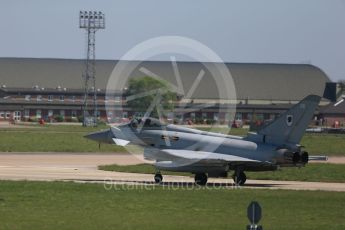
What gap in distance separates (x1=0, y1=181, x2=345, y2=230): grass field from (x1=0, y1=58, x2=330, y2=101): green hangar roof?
118305 mm


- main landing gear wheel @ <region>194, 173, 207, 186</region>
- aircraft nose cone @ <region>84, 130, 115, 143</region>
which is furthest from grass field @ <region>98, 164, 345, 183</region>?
main landing gear wheel @ <region>194, 173, 207, 186</region>

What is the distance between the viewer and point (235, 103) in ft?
466

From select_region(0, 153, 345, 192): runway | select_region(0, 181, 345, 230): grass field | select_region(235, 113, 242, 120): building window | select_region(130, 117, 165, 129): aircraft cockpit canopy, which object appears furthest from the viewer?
select_region(235, 113, 242, 120): building window

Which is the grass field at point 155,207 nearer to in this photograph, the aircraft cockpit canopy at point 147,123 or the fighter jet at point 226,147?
the fighter jet at point 226,147

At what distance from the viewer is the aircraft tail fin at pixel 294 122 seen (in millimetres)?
36000

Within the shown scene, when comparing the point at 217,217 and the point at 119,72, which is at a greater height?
the point at 119,72

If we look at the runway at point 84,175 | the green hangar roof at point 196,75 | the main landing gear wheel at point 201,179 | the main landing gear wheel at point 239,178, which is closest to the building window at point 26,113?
the green hangar roof at point 196,75

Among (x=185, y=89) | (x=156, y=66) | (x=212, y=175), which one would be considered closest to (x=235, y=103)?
(x=185, y=89)

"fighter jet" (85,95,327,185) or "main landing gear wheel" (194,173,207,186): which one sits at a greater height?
"fighter jet" (85,95,327,185)

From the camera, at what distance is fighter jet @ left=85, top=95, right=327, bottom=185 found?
3609 cm

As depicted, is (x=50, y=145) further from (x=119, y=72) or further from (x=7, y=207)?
(x=119, y=72)

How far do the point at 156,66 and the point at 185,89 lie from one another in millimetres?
11063

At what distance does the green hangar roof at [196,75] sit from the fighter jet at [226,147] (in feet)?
366

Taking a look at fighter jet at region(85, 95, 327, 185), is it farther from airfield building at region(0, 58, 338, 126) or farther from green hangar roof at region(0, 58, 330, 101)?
green hangar roof at region(0, 58, 330, 101)
